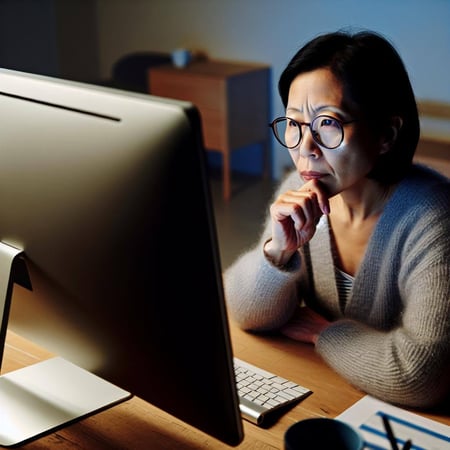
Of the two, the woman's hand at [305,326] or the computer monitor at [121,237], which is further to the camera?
the woman's hand at [305,326]

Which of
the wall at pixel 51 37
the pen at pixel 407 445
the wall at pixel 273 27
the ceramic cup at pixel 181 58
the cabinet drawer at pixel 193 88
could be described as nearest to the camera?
the pen at pixel 407 445

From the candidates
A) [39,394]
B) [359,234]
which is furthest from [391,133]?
[39,394]

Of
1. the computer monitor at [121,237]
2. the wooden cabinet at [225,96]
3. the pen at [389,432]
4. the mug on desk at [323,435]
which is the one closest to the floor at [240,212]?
the wooden cabinet at [225,96]

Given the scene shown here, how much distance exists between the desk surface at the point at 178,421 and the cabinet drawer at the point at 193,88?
3.40 meters

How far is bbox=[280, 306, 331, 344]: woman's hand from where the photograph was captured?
56.3 inches

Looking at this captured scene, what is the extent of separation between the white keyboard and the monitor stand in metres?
0.18

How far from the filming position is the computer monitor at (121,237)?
821 millimetres

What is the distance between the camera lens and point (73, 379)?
4.11 ft

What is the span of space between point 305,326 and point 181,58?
3.77 m

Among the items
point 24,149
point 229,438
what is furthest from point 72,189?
point 229,438

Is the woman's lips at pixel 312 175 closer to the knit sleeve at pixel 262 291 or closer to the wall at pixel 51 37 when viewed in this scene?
the knit sleeve at pixel 262 291

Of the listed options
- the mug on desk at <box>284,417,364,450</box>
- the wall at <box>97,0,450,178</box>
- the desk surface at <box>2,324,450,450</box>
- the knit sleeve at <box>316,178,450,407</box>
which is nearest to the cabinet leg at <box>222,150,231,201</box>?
the wall at <box>97,0,450,178</box>

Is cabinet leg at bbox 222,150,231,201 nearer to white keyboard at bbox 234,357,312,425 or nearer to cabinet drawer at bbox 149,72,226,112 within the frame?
cabinet drawer at bbox 149,72,226,112

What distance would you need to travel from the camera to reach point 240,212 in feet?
14.7
